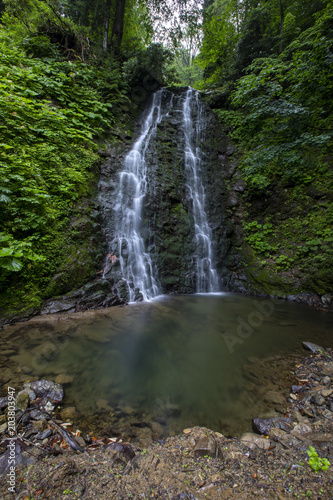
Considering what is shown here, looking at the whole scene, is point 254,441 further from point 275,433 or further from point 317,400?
point 317,400

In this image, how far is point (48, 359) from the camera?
118 inches

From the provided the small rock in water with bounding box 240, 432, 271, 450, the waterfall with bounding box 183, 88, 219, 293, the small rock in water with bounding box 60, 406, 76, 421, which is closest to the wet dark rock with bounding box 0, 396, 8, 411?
the small rock in water with bounding box 60, 406, 76, 421

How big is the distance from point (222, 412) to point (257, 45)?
1613 centimetres

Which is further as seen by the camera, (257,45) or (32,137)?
(257,45)

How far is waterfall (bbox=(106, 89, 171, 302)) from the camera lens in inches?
250

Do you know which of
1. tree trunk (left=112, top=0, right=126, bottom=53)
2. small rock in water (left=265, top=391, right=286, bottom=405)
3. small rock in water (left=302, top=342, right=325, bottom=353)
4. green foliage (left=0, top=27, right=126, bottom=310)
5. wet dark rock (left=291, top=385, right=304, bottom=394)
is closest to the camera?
small rock in water (left=265, top=391, right=286, bottom=405)

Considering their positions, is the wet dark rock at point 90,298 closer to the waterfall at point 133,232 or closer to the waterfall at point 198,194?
the waterfall at point 133,232

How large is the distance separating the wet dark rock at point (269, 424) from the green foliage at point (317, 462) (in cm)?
57

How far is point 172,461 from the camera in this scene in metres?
1.54

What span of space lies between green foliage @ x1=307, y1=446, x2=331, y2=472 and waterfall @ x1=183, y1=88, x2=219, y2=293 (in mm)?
6024

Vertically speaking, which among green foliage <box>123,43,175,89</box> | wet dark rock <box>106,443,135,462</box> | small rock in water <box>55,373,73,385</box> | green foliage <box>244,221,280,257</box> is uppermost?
green foliage <box>123,43,175,89</box>

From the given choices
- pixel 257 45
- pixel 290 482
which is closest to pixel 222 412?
pixel 290 482

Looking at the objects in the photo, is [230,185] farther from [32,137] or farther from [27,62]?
[27,62]

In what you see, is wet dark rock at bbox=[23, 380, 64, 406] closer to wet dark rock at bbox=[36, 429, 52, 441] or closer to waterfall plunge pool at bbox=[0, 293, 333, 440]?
waterfall plunge pool at bbox=[0, 293, 333, 440]
